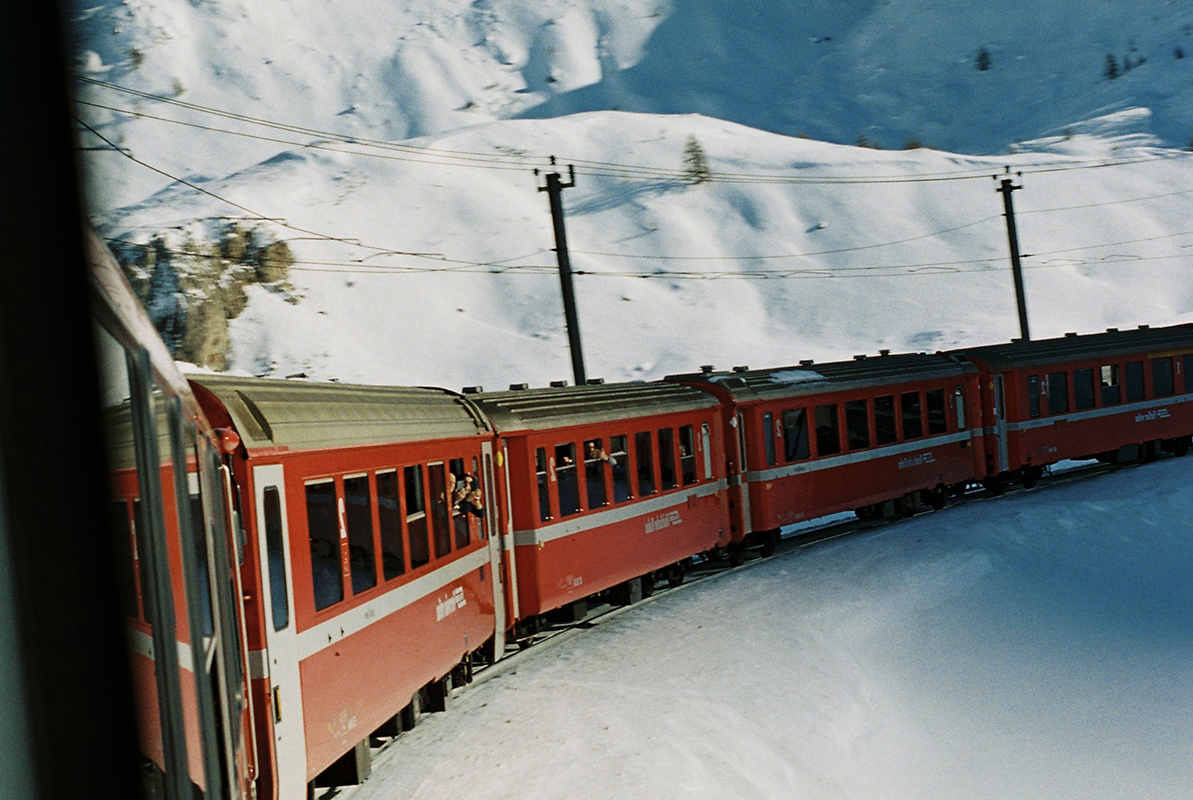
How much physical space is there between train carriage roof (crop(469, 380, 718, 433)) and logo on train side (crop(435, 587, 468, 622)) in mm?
2178

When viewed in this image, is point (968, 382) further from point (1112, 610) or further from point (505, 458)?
point (505, 458)

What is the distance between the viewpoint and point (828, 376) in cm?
1931

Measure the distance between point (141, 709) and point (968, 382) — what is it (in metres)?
21.7

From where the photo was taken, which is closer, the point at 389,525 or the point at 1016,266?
the point at 389,525

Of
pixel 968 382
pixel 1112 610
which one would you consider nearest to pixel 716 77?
pixel 968 382

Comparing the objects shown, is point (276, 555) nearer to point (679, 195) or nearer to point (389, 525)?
point (389, 525)

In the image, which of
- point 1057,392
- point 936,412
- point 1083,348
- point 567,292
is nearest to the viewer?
point 936,412

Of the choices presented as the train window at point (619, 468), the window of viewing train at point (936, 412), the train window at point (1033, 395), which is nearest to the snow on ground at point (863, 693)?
the train window at point (619, 468)

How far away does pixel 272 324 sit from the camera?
49.8 m

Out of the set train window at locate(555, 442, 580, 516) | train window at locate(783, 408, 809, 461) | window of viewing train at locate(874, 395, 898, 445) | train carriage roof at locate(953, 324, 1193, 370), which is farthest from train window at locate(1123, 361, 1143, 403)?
train window at locate(555, 442, 580, 516)

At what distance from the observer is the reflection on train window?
238 cm

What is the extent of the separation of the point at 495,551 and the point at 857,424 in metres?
9.22

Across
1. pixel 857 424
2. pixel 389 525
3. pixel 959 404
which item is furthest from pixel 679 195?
pixel 389 525

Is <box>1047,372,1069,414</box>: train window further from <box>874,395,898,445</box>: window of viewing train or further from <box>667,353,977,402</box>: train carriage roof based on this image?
<box>874,395,898,445</box>: window of viewing train
